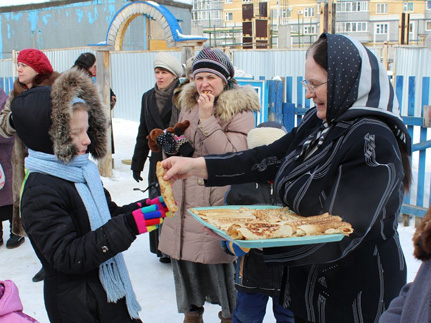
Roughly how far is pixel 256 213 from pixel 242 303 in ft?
4.03

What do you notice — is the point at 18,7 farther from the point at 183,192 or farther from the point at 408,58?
the point at 183,192

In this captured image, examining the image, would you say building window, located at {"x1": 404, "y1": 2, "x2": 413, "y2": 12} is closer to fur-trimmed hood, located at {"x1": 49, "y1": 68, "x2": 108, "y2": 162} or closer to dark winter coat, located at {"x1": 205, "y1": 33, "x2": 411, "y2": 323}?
fur-trimmed hood, located at {"x1": 49, "y1": 68, "x2": 108, "y2": 162}

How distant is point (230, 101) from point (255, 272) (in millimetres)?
1135

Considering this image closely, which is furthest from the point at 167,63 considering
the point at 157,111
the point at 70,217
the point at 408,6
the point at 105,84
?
the point at 408,6

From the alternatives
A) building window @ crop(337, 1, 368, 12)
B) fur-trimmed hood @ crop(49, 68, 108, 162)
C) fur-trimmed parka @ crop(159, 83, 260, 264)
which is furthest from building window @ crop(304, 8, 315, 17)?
fur-trimmed hood @ crop(49, 68, 108, 162)

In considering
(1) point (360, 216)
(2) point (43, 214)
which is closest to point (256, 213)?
(1) point (360, 216)

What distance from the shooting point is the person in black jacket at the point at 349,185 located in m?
1.67

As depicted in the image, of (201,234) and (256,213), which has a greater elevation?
(256,213)

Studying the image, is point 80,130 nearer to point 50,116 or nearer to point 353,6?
point 50,116

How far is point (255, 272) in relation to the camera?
2869 mm

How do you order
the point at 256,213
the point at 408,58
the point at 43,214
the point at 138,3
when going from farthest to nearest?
the point at 408,58 < the point at 138,3 < the point at 43,214 < the point at 256,213

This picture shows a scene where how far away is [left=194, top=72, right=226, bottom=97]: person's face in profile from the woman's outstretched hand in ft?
4.02

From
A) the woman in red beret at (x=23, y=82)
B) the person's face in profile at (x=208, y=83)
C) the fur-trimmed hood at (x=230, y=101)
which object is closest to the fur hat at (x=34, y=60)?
the woman in red beret at (x=23, y=82)

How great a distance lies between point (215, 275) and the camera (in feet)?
Result: 11.1
